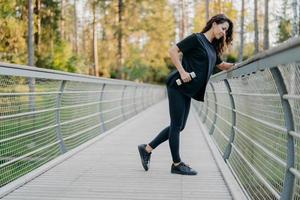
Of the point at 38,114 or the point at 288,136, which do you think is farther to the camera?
the point at 38,114

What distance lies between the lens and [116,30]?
32000 millimetres

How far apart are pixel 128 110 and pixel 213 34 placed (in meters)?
11.6

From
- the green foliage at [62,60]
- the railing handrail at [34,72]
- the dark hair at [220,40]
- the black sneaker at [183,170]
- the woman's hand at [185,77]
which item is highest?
the green foliage at [62,60]

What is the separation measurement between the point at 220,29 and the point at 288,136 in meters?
2.07

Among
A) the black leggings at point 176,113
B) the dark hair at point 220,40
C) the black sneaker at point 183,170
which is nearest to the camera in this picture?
the dark hair at point 220,40

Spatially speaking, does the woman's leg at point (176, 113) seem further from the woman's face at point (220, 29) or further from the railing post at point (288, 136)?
the railing post at point (288, 136)

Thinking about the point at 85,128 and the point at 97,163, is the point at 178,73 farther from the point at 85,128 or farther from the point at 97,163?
the point at 85,128

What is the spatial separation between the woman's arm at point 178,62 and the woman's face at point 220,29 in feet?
1.39

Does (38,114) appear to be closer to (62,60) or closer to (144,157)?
(144,157)

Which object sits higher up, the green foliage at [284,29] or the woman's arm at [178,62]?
the green foliage at [284,29]

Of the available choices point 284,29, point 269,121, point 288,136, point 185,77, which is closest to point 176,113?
point 185,77

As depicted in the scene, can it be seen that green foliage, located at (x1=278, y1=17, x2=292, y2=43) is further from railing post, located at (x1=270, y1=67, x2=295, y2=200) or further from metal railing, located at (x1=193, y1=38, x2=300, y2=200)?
railing post, located at (x1=270, y1=67, x2=295, y2=200)

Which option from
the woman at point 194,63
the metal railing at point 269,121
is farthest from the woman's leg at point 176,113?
the metal railing at point 269,121

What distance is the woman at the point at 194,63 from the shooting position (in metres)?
5.32
